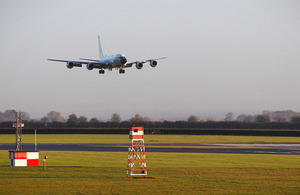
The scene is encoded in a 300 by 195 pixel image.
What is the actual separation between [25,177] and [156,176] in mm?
7546

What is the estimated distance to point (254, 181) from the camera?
25547mm

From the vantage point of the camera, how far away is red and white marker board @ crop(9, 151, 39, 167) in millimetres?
32438

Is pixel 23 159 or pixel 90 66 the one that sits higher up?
pixel 90 66

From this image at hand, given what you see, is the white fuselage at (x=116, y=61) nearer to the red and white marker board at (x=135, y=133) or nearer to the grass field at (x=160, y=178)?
the grass field at (x=160, y=178)

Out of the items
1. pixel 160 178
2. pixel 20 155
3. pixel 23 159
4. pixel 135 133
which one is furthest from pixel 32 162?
pixel 160 178

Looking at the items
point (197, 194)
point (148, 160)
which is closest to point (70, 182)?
point (197, 194)

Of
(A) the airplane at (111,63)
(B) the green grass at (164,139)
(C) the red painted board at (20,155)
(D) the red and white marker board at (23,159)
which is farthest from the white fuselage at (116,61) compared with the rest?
(C) the red painted board at (20,155)

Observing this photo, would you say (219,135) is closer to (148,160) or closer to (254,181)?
(148,160)

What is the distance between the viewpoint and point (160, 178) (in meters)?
26.9

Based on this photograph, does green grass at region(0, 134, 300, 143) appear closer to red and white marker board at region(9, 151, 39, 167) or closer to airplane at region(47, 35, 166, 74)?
airplane at region(47, 35, 166, 74)

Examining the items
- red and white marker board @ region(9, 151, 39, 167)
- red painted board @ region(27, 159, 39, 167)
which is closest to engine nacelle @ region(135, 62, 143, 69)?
red and white marker board @ region(9, 151, 39, 167)

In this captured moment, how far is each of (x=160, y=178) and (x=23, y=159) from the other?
1100 cm

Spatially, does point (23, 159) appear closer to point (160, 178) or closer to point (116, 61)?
point (160, 178)

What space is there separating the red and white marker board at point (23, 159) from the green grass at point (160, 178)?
85 cm
